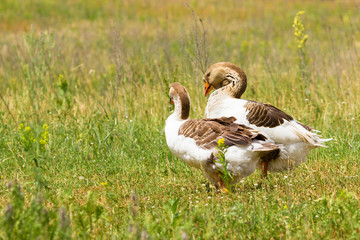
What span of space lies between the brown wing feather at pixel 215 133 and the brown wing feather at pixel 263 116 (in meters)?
0.45

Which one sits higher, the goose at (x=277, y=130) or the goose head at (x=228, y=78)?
the goose head at (x=228, y=78)

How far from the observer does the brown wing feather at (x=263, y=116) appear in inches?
222

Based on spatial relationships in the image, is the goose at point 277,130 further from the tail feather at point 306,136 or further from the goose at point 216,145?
the goose at point 216,145

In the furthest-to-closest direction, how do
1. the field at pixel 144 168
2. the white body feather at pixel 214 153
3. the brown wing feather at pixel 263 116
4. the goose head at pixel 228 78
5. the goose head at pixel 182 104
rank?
1. the goose head at pixel 228 78
2. the goose head at pixel 182 104
3. the brown wing feather at pixel 263 116
4. the white body feather at pixel 214 153
5. the field at pixel 144 168

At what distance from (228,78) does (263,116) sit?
114 cm

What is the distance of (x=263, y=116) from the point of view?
5.67 metres

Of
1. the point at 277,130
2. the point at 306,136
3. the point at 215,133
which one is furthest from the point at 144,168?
the point at 306,136

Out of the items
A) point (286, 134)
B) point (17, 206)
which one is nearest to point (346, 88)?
point (286, 134)

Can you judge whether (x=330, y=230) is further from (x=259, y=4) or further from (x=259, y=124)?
(x=259, y=4)

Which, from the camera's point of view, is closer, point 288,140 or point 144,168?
point 288,140

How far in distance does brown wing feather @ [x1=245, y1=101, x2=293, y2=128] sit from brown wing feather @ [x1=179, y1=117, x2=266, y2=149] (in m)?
0.45

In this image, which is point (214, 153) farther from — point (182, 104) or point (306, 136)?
point (306, 136)

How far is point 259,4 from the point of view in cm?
3191

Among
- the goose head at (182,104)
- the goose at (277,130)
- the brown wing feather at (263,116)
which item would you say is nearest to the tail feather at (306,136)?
the goose at (277,130)
